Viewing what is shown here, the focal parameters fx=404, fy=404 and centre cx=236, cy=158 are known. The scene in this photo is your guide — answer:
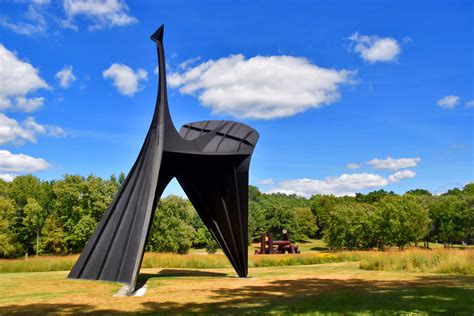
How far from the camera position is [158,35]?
12.5 metres

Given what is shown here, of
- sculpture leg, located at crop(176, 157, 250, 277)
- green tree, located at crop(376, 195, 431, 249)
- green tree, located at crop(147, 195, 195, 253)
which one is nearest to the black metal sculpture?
sculpture leg, located at crop(176, 157, 250, 277)

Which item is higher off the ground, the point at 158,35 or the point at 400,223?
the point at 158,35

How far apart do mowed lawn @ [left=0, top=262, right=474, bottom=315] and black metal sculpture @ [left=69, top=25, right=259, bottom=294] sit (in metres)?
1.04

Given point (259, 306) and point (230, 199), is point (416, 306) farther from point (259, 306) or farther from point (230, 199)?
point (230, 199)

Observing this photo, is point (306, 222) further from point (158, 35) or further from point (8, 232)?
point (158, 35)

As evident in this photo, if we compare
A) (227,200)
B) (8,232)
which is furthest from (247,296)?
(8,232)

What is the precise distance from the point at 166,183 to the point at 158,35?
510cm

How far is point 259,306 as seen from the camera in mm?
8781

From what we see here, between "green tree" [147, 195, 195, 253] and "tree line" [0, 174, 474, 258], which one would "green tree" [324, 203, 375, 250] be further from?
"green tree" [147, 195, 195, 253]

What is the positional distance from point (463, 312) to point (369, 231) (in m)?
39.6

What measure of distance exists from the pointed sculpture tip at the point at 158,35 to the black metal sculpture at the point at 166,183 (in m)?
0.02

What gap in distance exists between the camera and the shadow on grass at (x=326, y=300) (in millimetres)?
8258

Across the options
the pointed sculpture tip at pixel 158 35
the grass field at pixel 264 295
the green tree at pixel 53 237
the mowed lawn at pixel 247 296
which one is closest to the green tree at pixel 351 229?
the grass field at pixel 264 295

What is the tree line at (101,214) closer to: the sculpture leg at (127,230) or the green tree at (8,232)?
the green tree at (8,232)
